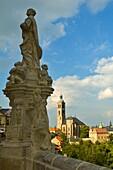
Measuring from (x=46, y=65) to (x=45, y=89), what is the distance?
24.7 inches

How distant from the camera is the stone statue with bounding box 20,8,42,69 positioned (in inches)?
249

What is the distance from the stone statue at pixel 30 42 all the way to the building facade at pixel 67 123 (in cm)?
12151

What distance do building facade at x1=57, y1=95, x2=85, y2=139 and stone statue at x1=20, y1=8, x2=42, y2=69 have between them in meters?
122

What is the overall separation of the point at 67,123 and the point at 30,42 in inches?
5339

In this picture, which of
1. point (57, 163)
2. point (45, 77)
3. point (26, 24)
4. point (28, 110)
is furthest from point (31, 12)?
point (57, 163)

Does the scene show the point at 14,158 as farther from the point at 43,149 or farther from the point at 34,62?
the point at 34,62

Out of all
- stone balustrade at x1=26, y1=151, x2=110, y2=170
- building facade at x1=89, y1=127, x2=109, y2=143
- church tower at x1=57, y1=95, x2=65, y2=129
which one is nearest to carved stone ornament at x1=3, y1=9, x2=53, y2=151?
stone balustrade at x1=26, y1=151, x2=110, y2=170

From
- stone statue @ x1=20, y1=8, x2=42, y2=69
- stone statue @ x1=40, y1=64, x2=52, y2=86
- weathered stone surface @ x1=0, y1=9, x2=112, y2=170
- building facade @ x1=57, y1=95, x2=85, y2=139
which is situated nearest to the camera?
weathered stone surface @ x1=0, y1=9, x2=112, y2=170

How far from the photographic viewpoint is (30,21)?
635 cm

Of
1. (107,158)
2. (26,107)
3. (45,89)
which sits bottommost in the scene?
(107,158)

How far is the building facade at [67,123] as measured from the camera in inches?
5355

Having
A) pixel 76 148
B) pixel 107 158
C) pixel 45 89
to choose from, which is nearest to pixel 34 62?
pixel 45 89

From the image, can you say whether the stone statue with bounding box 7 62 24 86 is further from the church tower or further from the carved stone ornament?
the church tower

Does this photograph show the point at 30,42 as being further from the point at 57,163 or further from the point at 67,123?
the point at 67,123
